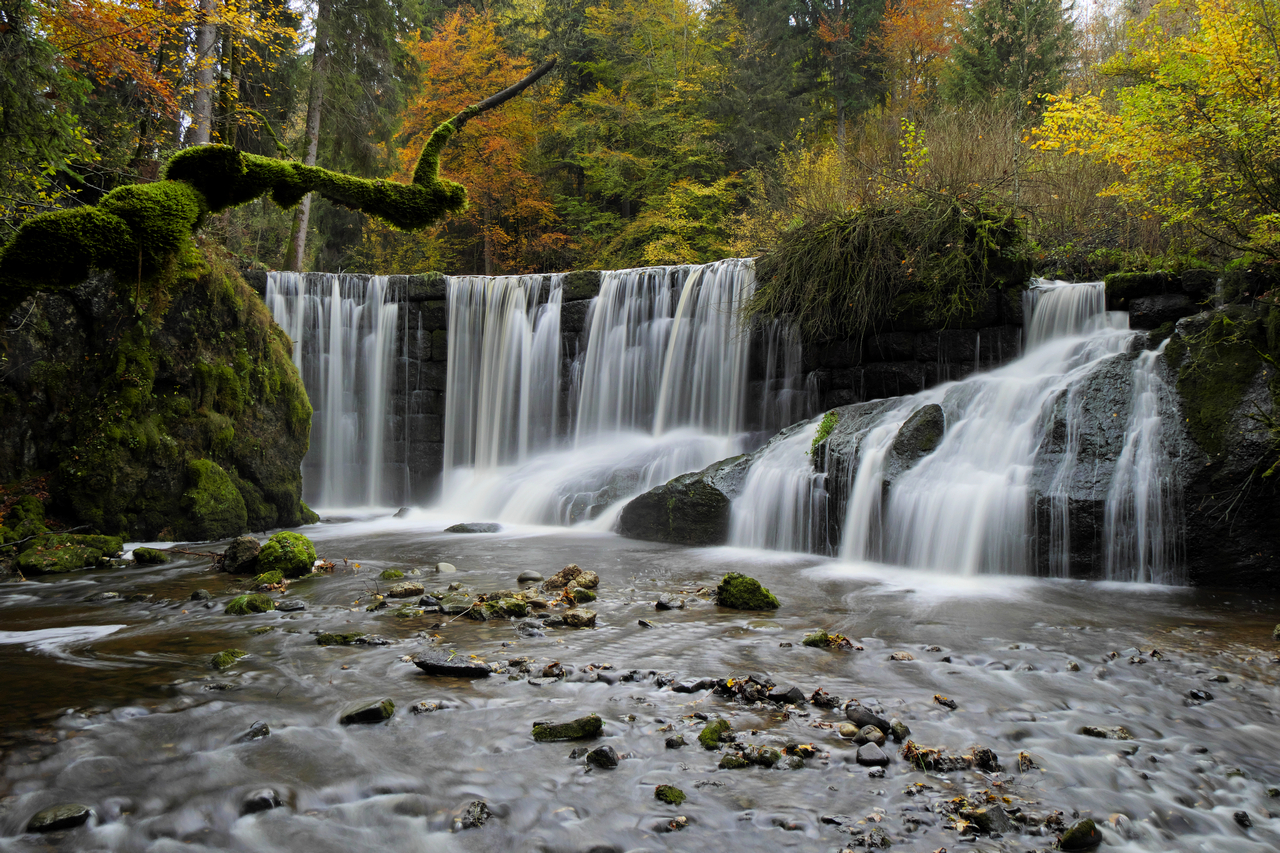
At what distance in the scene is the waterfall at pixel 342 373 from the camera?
15.0m

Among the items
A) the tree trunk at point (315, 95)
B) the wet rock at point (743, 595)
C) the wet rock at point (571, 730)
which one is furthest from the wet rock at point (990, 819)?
the tree trunk at point (315, 95)

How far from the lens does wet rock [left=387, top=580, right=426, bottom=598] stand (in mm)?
6309

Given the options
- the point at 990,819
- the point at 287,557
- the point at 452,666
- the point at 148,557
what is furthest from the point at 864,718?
the point at 148,557

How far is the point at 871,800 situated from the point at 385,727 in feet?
7.36

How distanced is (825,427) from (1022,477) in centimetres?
246

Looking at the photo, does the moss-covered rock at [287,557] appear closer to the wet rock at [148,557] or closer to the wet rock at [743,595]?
the wet rock at [148,557]

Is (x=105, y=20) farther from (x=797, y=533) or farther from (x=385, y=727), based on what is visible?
(x=797, y=533)

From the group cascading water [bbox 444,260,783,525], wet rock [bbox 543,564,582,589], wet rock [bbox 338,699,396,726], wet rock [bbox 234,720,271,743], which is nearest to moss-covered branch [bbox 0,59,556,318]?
wet rock [bbox 234,720,271,743]

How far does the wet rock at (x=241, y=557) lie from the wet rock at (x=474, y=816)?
5377 millimetres

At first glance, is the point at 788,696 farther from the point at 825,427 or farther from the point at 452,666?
the point at 825,427

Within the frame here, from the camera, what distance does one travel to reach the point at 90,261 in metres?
4.60

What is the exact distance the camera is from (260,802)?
283 centimetres

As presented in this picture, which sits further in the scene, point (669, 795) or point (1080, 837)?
point (669, 795)

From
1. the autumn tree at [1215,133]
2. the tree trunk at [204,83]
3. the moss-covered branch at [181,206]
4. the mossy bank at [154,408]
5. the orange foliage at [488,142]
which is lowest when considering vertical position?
the mossy bank at [154,408]
